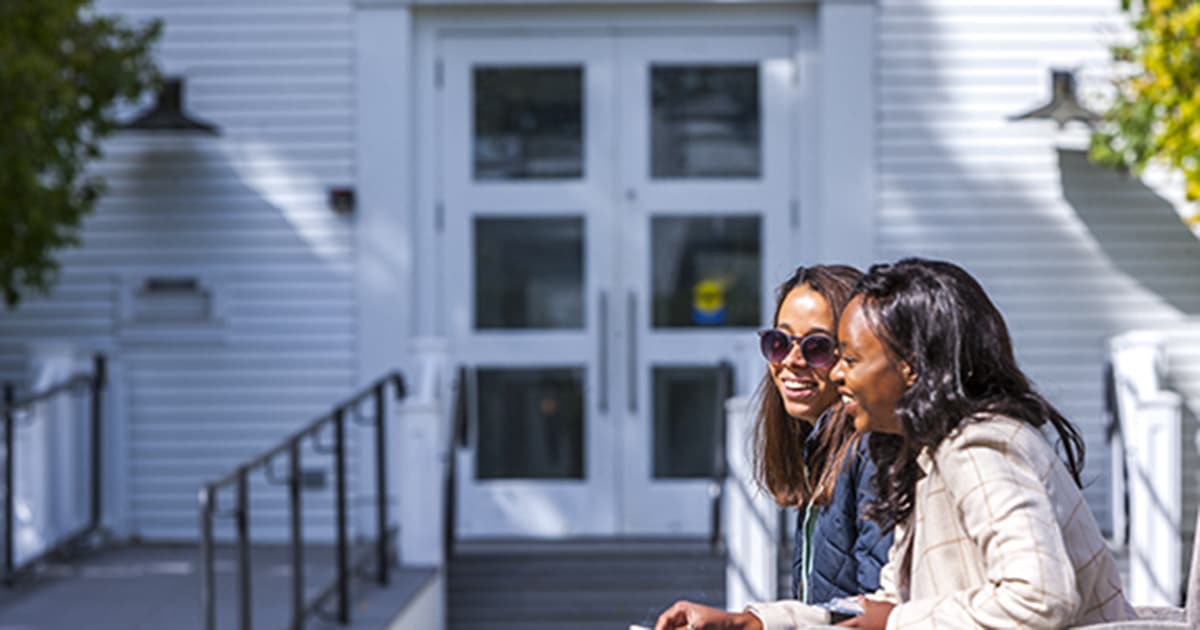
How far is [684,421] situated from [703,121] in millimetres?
1403

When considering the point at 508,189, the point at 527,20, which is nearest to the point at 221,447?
the point at 508,189

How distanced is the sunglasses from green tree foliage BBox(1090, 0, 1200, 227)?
4163mm

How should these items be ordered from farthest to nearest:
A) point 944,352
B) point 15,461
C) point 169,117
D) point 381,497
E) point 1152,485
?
point 169,117
point 15,461
point 381,497
point 1152,485
point 944,352

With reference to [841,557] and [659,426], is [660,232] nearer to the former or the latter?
[659,426]

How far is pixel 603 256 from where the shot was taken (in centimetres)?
809

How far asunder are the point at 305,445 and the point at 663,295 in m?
1.79

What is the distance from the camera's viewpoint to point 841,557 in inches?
113

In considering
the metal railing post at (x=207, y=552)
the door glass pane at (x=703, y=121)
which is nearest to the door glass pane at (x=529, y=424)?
the door glass pane at (x=703, y=121)

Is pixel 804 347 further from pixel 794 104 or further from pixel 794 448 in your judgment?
pixel 794 104

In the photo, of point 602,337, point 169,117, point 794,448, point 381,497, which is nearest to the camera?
point 794,448

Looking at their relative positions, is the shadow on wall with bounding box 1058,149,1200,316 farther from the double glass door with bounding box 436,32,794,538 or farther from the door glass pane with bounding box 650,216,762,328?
the door glass pane with bounding box 650,216,762,328

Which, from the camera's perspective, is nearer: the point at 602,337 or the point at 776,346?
the point at 776,346

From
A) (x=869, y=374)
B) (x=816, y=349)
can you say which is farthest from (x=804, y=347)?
(x=869, y=374)

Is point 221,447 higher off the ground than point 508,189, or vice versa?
point 508,189
